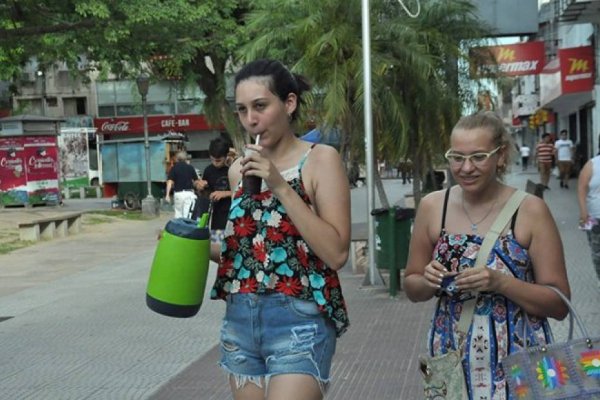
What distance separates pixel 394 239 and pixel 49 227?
12377mm

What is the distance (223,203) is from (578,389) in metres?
5.51

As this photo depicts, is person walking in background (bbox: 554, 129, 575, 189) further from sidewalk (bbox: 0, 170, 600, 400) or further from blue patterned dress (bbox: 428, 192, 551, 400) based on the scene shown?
blue patterned dress (bbox: 428, 192, 551, 400)

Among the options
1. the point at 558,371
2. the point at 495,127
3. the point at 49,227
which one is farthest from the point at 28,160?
the point at 558,371

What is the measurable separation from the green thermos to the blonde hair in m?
0.93

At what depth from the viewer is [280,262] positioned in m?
3.20

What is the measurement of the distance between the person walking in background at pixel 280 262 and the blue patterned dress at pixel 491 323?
37 cm

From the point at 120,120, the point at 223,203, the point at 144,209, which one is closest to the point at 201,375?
the point at 223,203

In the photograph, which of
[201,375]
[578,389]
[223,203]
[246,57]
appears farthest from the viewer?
[246,57]

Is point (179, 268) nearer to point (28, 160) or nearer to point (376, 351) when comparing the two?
point (376, 351)

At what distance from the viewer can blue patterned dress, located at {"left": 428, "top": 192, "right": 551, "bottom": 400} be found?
3.06 m

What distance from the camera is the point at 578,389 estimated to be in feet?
8.88

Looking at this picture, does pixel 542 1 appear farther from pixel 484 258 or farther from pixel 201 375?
pixel 484 258

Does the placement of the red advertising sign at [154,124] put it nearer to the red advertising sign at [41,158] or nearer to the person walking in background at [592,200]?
the red advertising sign at [41,158]

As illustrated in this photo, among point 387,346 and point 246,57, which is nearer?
point 387,346
